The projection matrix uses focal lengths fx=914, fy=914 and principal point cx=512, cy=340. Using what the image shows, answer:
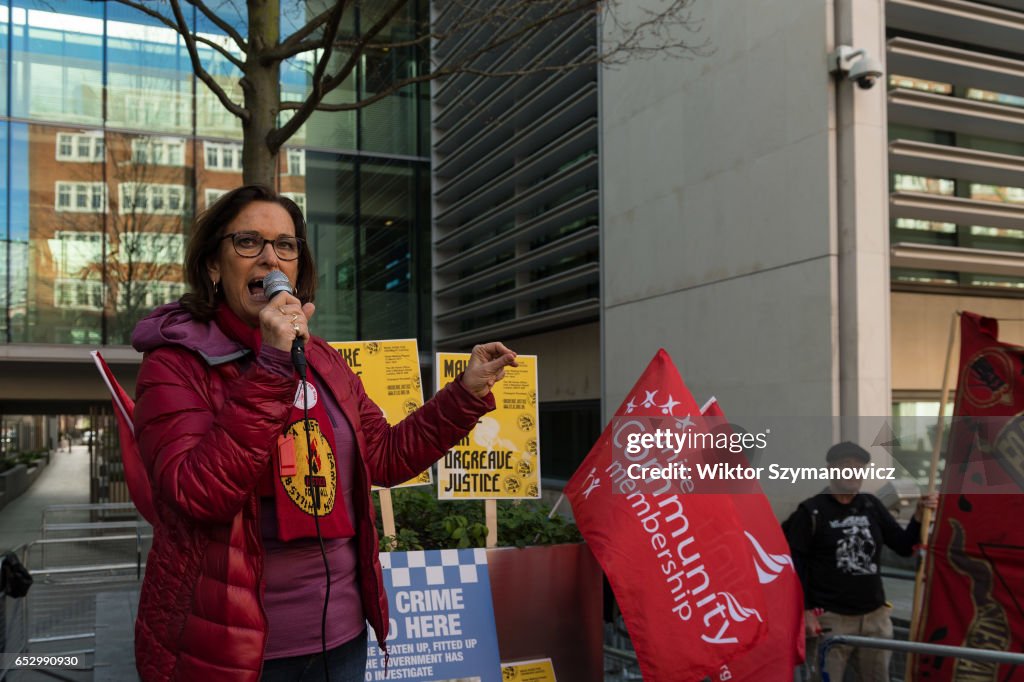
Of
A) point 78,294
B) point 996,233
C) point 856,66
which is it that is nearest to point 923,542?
point 856,66

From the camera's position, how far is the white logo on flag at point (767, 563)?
504 cm

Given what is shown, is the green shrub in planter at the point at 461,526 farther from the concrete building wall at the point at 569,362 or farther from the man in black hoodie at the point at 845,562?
the concrete building wall at the point at 569,362

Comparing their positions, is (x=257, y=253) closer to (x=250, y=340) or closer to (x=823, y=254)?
(x=250, y=340)

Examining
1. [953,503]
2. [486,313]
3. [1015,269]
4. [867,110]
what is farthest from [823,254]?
[486,313]

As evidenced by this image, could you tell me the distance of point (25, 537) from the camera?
15.0 metres

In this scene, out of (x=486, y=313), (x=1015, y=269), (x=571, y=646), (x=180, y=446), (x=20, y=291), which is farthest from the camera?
(x=486, y=313)

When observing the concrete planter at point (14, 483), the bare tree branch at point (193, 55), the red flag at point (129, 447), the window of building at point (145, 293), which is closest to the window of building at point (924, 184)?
the bare tree branch at point (193, 55)

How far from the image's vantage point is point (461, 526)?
5402 mm

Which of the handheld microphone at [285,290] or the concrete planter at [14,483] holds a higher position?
the handheld microphone at [285,290]

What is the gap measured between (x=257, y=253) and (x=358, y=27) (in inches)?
677

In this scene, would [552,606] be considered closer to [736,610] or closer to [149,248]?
[736,610]

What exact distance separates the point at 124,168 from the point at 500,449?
14706mm

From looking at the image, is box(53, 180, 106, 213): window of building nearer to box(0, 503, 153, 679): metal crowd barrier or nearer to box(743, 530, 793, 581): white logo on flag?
box(0, 503, 153, 679): metal crowd barrier

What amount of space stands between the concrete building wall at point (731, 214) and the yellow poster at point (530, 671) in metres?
7.09
